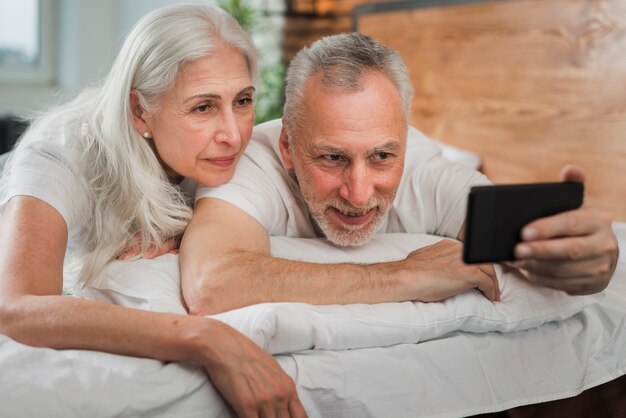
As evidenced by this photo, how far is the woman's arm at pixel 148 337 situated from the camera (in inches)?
39.6

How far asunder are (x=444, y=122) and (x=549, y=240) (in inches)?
76.5

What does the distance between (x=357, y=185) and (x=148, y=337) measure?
54cm

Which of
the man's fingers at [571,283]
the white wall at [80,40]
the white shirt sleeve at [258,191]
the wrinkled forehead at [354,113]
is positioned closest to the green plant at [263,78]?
the white wall at [80,40]

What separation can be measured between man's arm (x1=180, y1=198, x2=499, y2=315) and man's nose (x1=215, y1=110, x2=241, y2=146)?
10.6 inches

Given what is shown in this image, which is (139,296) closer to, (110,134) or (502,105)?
(110,134)

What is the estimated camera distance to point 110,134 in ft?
4.98

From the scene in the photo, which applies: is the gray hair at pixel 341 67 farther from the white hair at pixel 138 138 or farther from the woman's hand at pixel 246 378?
the woman's hand at pixel 246 378

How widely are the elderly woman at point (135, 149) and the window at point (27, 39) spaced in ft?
11.7

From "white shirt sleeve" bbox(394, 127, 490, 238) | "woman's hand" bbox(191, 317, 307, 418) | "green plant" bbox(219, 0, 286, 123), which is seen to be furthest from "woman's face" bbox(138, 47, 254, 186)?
"green plant" bbox(219, 0, 286, 123)

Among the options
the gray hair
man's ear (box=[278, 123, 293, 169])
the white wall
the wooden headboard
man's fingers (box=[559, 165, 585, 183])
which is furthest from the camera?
the white wall

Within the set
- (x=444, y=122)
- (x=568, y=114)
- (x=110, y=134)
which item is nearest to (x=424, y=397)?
(x=110, y=134)

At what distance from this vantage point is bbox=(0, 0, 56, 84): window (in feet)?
15.9

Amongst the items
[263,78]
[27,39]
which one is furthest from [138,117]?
[27,39]

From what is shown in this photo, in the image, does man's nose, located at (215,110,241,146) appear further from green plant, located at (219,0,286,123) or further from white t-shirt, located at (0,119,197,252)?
green plant, located at (219,0,286,123)
